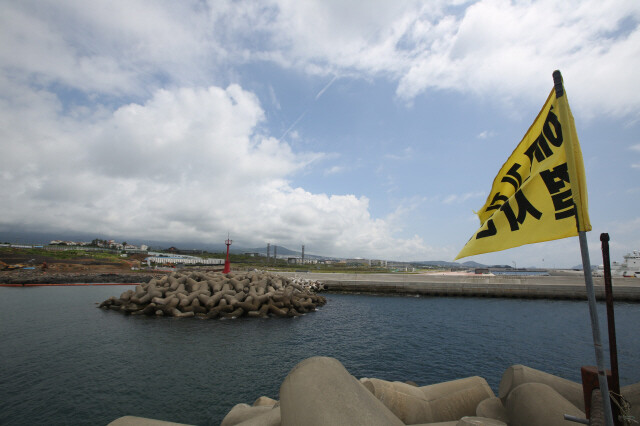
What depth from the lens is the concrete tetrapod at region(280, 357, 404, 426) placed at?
110 inches

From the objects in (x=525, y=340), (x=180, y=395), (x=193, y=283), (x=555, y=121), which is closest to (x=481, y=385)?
(x=555, y=121)

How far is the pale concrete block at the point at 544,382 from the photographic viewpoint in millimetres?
4703

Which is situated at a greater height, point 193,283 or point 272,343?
point 193,283

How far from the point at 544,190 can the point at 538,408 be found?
9.38 feet

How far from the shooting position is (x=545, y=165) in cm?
341

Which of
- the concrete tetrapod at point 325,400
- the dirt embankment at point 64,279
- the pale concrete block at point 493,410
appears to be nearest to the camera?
the concrete tetrapod at point 325,400

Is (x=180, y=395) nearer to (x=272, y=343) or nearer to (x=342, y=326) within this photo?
(x=272, y=343)

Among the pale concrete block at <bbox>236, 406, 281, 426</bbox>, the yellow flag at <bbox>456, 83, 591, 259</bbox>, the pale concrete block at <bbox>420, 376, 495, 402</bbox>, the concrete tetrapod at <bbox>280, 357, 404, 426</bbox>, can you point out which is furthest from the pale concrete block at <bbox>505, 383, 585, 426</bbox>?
the pale concrete block at <bbox>236, 406, 281, 426</bbox>

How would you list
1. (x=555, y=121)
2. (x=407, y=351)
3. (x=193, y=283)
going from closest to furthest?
(x=555, y=121) → (x=407, y=351) → (x=193, y=283)

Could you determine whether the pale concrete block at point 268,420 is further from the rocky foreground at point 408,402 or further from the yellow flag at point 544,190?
the yellow flag at point 544,190

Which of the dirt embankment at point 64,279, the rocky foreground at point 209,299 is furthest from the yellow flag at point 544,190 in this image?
the dirt embankment at point 64,279

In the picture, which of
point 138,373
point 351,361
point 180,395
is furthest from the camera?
point 351,361

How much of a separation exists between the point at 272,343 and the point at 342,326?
544 centimetres

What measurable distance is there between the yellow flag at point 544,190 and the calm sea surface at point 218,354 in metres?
7.62
